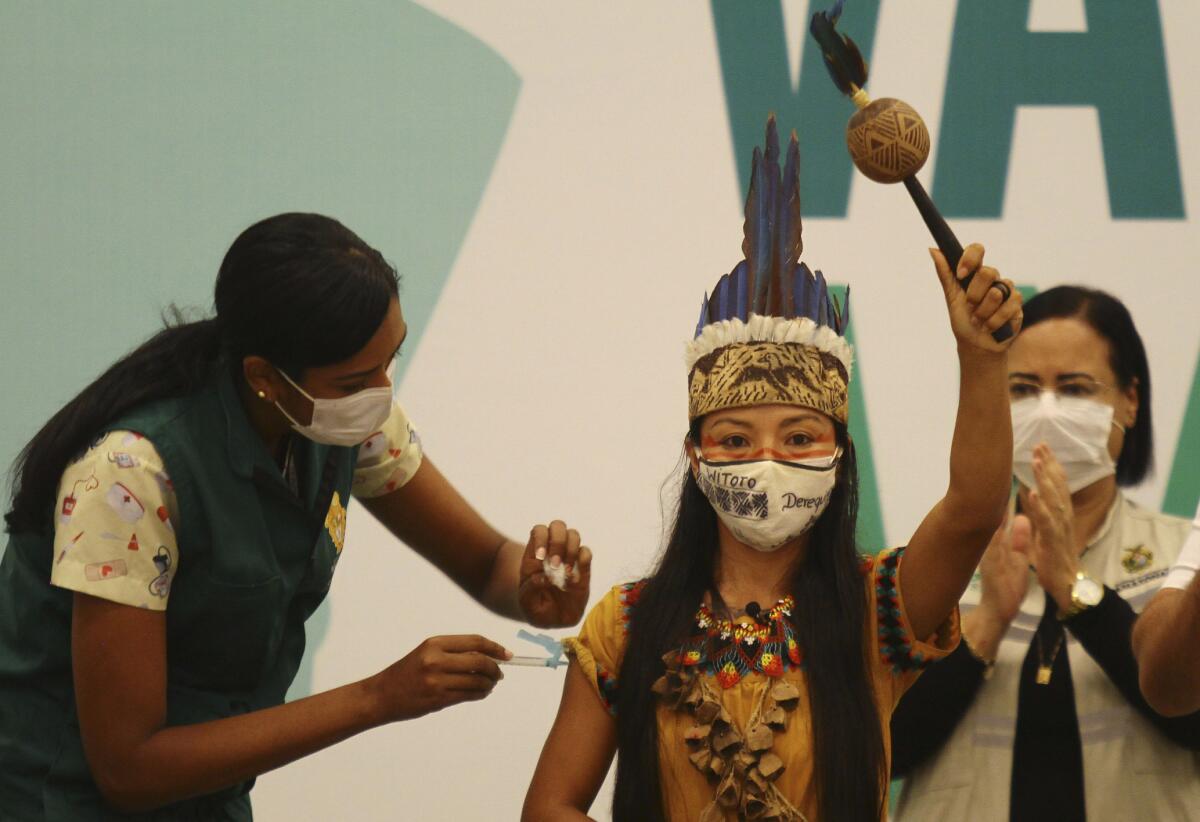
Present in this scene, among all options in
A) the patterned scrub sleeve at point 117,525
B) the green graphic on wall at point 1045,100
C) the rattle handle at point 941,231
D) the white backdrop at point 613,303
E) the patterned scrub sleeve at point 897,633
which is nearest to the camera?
the rattle handle at point 941,231

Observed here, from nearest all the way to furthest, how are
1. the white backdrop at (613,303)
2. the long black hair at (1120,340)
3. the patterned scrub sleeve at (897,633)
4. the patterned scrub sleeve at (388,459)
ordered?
the patterned scrub sleeve at (897,633)
the patterned scrub sleeve at (388,459)
the long black hair at (1120,340)
the white backdrop at (613,303)

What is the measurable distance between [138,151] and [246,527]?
1482 millimetres

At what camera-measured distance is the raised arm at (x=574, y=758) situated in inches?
85.1

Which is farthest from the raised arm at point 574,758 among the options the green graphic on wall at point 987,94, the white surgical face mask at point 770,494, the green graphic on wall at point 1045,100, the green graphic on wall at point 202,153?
the green graphic on wall at point 1045,100

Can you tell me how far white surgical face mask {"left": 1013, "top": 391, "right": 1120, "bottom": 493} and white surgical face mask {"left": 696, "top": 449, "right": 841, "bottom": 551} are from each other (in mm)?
517

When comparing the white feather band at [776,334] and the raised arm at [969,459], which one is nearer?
the raised arm at [969,459]

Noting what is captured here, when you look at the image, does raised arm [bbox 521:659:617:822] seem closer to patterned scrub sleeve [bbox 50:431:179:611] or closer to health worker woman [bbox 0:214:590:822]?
health worker woman [bbox 0:214:590:822]

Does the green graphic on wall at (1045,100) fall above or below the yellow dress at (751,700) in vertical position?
A: above

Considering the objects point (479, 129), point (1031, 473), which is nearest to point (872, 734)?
point (1031, 473)

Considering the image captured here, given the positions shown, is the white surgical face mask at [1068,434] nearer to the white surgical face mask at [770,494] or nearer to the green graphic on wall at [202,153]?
the white surgical face mask at [770,494]

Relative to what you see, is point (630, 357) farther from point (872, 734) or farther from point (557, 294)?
point (872, 734)

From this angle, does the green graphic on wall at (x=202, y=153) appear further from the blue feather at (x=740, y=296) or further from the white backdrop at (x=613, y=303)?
the blue feather at (x=740, y=296)

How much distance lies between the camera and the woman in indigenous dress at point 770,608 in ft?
6.81

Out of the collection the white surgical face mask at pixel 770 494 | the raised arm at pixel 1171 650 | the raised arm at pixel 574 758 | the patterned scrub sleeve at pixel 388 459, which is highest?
the patterned scrub sleeve at pixel 388 459
